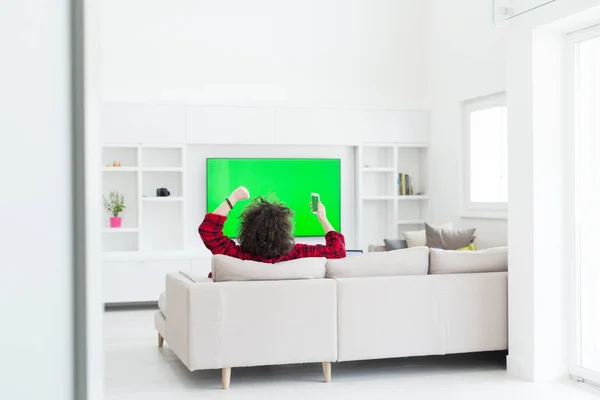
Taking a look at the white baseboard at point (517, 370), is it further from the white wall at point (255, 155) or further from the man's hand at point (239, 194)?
the white wall at point (255, 155)

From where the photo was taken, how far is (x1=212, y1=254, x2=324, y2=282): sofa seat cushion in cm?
427

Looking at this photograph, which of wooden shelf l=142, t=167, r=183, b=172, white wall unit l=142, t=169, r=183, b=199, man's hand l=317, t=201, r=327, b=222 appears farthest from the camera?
white wall unit l=142, t=169, r=183, b=199

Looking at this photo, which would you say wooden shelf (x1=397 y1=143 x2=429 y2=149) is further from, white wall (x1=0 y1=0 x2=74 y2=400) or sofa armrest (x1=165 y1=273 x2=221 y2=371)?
white wall (x1=0 y1=0 x2=74 y2=400)

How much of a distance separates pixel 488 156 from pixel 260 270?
401 cm

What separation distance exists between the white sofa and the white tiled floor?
0.53 feet

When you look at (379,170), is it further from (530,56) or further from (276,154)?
(530,56)

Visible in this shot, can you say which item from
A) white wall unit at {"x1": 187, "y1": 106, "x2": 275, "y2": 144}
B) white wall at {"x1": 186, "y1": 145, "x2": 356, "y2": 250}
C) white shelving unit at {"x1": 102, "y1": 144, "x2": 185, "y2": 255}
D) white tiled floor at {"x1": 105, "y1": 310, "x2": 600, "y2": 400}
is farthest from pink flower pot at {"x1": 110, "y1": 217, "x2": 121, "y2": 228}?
white tiled floor at {"x1": 105, "y1": 310, "x2": 600, "y2": 400}

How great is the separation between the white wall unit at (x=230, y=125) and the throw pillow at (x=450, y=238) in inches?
80.9

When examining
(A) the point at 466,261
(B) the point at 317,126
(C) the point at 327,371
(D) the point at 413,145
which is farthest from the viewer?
(D) the point at 413,145

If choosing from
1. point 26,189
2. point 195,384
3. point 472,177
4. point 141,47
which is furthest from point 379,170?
point 26,189

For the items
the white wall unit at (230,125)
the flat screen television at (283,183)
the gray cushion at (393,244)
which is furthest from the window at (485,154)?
the white wall unit at (230,125)

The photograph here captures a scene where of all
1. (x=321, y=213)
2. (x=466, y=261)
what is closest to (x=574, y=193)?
(x=466, y=261)

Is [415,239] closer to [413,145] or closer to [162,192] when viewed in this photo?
[413,145]

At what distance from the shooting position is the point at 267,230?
4441mm
